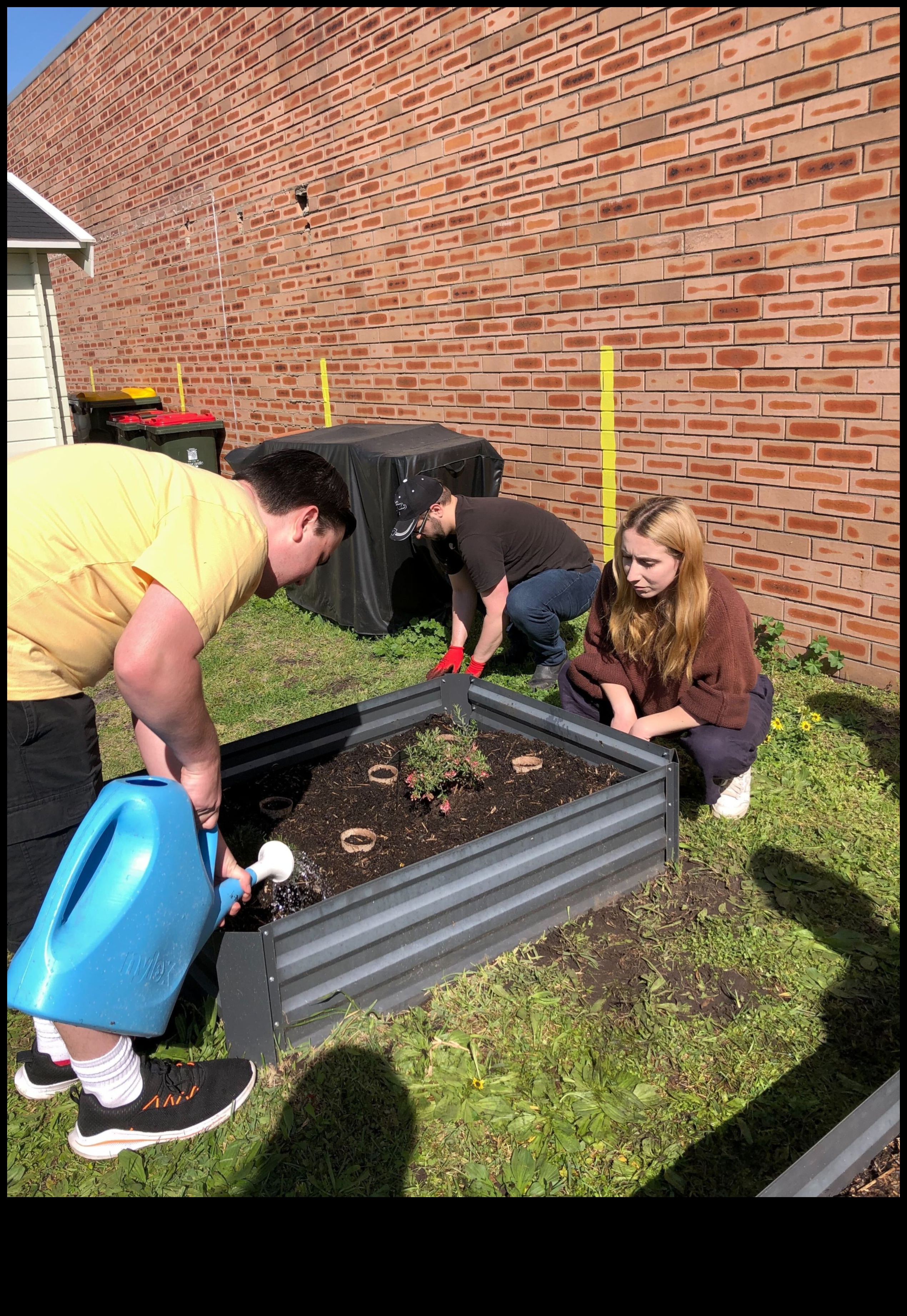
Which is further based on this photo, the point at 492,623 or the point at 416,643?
the point at 416,643

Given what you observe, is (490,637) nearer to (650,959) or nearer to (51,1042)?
(650,959)

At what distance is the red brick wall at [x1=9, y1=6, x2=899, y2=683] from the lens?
4.36 meters

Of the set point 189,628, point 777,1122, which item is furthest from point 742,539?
point 189,628

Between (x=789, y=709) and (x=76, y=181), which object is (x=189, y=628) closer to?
(x=789, y=709)

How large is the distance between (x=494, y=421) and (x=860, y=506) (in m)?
2.87

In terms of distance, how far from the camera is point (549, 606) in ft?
16.3

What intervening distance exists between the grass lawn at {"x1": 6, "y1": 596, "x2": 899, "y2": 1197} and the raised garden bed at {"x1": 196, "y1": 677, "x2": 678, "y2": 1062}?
88 mm

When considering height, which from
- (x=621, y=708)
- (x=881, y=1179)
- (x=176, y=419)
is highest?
(x=176, y=419)

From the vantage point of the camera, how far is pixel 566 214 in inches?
223

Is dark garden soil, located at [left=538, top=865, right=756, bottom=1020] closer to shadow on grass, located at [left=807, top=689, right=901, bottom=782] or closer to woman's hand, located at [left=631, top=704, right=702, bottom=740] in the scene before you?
woman's hand, located at [left=631, top=704, right=702, bottom=740]

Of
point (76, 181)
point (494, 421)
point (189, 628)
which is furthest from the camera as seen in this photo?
point (76, 181)

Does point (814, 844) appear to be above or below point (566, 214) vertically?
below

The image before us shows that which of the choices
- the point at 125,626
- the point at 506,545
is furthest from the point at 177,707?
the point at 506,545

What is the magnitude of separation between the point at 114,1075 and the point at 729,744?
2.26 metres
